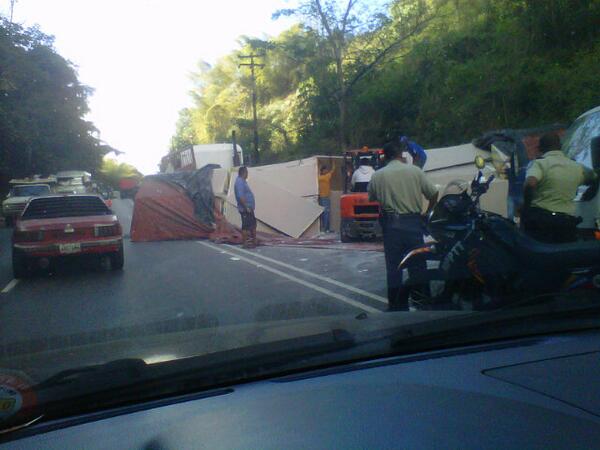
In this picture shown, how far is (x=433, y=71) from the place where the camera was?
2866 centimetres

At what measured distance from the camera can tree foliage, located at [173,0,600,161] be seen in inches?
768

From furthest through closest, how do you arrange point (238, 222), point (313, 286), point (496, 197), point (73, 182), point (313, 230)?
point (73, 182)
point (313, 230)
point (238, 222)
point (496, 197)
point (313, 286)

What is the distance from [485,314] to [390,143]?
4.21 m

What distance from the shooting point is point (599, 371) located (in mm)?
2615

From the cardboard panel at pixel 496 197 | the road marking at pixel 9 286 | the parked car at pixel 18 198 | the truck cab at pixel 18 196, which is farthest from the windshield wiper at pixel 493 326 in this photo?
the truck cab at pixel 18 196

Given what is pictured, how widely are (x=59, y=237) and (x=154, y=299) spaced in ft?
10.6

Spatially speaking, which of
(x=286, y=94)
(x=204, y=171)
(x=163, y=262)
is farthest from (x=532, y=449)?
(x=286, y=94)

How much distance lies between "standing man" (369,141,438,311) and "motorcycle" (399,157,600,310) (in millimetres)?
280

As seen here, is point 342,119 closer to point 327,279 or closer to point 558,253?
point 327,279

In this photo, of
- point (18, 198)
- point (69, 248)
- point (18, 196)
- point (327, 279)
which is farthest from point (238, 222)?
point (18, 196)

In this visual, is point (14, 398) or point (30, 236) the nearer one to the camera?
point (14, 398)

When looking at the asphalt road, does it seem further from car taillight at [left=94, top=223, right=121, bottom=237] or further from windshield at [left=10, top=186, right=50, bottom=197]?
windshield at [left=10, top=186, right=50, bottom=197]

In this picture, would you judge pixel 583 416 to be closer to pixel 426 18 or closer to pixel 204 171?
pixel 204 171

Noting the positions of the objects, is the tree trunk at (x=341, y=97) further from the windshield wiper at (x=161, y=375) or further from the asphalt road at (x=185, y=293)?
the windshield wiper at (x=161, y=375)
